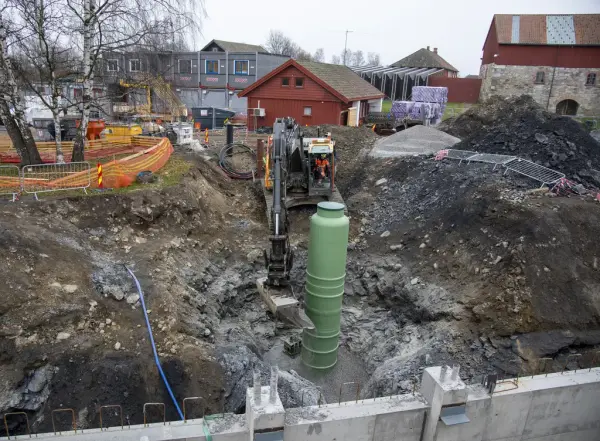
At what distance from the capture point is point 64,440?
5453mm

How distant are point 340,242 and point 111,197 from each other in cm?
683

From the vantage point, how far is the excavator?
10336mm

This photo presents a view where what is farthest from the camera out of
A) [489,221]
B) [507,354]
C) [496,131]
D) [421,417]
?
[496,131]

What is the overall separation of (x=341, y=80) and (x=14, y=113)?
2025 centimetres

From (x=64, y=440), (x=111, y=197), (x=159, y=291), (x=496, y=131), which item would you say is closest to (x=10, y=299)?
(x=159, y=291)

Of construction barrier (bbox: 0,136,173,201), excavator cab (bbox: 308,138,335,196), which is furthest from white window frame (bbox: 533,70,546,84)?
construction barrier (bbox: 0,136,173,201)

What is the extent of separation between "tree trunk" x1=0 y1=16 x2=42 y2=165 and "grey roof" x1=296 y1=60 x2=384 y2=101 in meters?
16.6

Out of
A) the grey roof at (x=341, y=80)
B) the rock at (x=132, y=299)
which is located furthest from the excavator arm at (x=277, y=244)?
the grey roof at (x=341, y=80)

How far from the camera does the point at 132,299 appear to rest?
31.2 ft

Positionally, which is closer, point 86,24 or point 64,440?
point 64,440

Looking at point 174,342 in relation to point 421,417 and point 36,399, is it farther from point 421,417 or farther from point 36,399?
point 421,417

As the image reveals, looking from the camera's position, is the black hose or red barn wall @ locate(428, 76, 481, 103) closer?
the black hose

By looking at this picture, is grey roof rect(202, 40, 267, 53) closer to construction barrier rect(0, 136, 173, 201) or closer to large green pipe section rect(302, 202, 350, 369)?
construction barrier rect(0, 136, 173, 201)

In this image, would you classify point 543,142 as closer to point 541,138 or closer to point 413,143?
point 541,138
